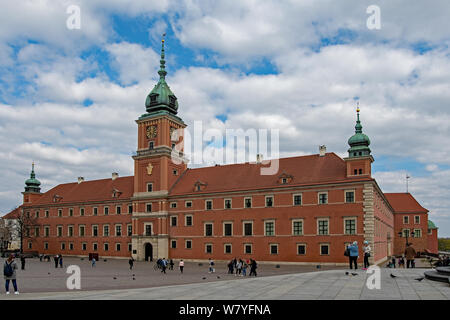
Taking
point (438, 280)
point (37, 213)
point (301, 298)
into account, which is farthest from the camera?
point (37, 213)

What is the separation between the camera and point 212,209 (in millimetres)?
52719

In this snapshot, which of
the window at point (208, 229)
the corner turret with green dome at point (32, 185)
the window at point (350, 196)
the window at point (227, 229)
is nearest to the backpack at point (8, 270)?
the window at point (350, 196)

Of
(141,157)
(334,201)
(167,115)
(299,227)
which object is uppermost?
(167,115)

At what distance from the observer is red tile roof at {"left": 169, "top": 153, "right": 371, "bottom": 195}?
46.8 metres

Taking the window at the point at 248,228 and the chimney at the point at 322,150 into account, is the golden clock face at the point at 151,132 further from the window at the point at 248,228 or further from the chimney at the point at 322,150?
the chimney at the point at 322,150

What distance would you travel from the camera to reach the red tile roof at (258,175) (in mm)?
46844

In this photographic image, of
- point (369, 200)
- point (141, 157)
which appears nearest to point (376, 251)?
point (369, 200)

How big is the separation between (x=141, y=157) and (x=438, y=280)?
48.1 meters

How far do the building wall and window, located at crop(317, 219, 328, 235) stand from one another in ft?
117

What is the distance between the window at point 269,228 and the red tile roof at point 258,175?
4438 millimetres

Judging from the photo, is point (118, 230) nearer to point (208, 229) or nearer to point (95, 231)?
point (95, 231)

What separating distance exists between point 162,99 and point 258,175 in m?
19.4

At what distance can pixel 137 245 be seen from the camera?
191ft
